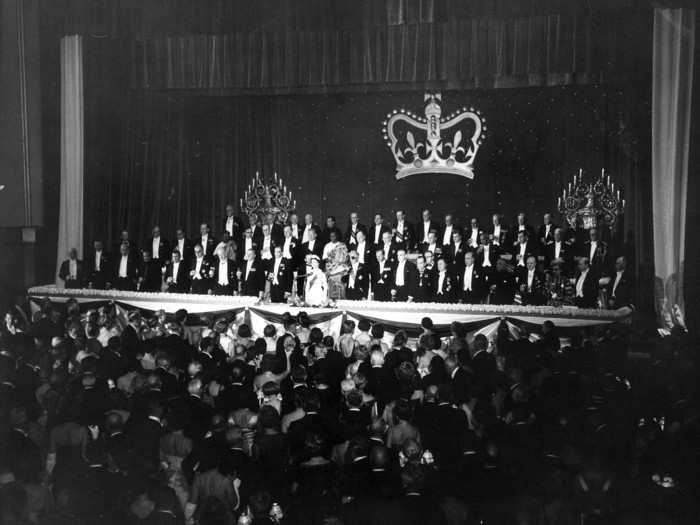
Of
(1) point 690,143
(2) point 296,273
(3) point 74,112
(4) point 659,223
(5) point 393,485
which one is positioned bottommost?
(5) point 393,485

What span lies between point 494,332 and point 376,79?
6730mm

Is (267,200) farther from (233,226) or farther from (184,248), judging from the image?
(184,248)

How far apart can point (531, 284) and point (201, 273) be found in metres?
6.28

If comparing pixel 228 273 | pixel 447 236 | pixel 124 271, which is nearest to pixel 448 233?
pixel 447 236

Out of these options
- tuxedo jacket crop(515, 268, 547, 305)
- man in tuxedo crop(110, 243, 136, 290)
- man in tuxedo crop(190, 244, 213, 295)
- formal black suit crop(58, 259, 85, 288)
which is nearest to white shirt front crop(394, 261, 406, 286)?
tuxedo jacket crop(515, 268, 547, 305)

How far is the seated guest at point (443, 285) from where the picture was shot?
44.7 ft

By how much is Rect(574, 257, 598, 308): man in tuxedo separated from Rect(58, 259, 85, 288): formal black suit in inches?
386

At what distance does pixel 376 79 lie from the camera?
16328mm

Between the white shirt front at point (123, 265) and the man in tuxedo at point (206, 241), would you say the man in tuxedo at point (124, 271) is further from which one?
the man in tuxedo at point (206, 241)

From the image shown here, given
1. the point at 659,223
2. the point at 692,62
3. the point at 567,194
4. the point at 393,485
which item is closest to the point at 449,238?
the point at 567,194

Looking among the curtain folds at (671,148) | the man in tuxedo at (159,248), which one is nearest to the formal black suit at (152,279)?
the man in tuxedo at (159,248)

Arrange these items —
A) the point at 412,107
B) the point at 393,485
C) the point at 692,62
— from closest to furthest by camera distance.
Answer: the point at 393,485, the point at 692,62, the point at 412,107

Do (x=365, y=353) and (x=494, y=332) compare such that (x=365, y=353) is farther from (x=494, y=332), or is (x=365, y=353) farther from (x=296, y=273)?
(x=296, y=273)

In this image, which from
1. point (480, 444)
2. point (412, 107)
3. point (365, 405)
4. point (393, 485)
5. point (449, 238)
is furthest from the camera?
point (412, 107)
